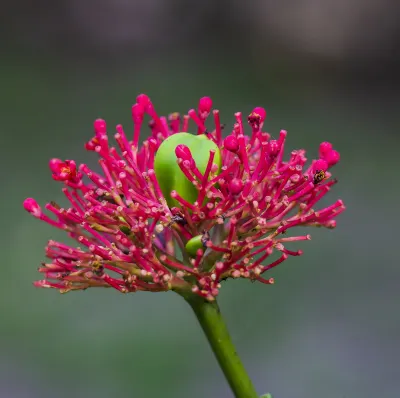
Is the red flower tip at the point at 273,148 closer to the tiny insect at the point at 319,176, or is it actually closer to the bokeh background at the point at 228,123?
the tiny insect at the point at 319,176

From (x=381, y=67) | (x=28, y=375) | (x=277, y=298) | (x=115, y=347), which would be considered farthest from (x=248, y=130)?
(x=381, y=67)

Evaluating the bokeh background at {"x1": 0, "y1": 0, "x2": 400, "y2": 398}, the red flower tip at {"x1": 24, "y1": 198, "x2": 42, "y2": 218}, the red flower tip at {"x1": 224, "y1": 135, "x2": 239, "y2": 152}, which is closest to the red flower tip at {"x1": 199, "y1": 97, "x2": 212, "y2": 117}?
the red flower tip at {"x1": 224, "y1": 135, "x2": 239, "y2": 152}

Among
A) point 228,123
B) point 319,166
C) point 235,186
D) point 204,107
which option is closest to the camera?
point 235,186

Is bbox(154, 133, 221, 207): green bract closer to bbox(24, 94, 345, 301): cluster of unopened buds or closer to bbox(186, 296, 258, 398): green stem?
bbox(24, 94, 345, 301): cluster of unopened buds

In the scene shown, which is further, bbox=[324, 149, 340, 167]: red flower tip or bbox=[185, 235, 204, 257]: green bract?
bbox=[324, 149, 340, 167]: red flower tip

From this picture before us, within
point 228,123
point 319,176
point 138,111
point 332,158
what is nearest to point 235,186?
point 319,176

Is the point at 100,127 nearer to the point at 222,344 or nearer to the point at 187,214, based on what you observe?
the point at 187,214
